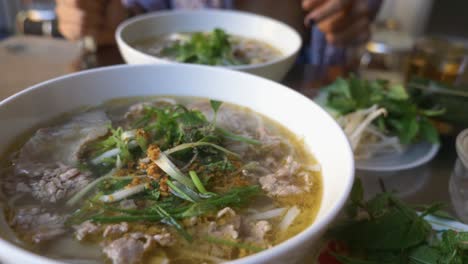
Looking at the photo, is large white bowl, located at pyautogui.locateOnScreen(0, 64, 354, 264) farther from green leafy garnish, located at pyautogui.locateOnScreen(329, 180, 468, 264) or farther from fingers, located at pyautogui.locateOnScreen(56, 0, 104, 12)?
fingers, located at pyautogui.locateOnScreen(56, 0, 104, 12)

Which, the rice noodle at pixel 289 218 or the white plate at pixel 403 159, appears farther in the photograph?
the white plate at pixel 403 159

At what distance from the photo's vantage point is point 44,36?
248 centimetres

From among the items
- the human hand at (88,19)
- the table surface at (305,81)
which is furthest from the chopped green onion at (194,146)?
the human hand at (88,19)

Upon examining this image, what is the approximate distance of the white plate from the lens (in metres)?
1.36

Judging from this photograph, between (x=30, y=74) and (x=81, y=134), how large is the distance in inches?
48.5

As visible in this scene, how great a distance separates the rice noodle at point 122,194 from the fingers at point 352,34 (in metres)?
1.78

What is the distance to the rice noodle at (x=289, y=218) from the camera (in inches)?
31.1

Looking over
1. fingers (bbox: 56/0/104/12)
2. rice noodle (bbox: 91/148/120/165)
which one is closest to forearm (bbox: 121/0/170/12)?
fingers (bbox: 56/0/104/12)

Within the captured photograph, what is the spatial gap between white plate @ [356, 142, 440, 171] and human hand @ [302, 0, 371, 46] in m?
0.95

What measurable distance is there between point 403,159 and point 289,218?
0.80m

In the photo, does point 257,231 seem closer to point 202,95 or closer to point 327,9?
point 202,95

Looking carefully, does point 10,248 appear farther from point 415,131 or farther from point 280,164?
point 415,131

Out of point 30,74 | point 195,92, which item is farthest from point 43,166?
point 30,74

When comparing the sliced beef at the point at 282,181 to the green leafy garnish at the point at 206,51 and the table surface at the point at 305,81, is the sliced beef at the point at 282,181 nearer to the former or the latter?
the table surface at the point at 305,81
